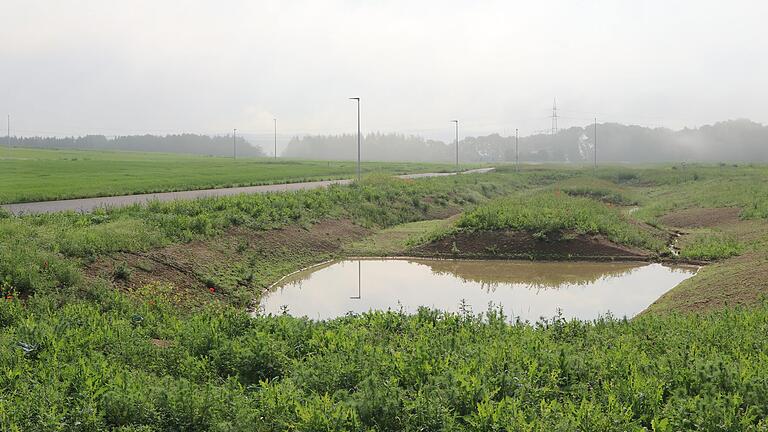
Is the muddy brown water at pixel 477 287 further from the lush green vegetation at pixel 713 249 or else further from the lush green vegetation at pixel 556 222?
the lush green vegetation at pixel 556 222

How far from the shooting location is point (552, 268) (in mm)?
23438

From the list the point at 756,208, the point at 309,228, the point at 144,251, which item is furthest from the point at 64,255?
the point at 756,208

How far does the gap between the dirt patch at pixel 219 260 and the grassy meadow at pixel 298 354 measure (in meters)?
0.07

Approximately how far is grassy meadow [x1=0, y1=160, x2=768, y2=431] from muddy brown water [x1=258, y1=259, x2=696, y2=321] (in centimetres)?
125

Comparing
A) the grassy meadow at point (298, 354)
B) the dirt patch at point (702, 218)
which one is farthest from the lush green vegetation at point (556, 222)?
the dirt patch at point (702, 218)

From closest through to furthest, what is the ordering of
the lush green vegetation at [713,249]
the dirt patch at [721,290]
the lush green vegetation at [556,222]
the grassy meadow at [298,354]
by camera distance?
the grassy meadow at [298,354], the dirt patch at [721,290], the lush green vegetation at [713,249], the lush green vegetation at [556,222]

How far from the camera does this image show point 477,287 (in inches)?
810

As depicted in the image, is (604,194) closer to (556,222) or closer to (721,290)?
(556,222)

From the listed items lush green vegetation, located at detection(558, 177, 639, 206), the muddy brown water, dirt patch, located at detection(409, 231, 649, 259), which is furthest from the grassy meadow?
lush green vegetation, located at detection(558, 177, 639, 206)

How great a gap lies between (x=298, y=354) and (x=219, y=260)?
10.5m

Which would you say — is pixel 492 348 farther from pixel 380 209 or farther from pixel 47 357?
pixel 380 209

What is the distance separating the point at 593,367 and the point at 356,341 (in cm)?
360

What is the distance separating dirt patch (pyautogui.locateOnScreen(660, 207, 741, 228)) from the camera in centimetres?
3291

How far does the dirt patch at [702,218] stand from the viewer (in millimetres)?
32906
